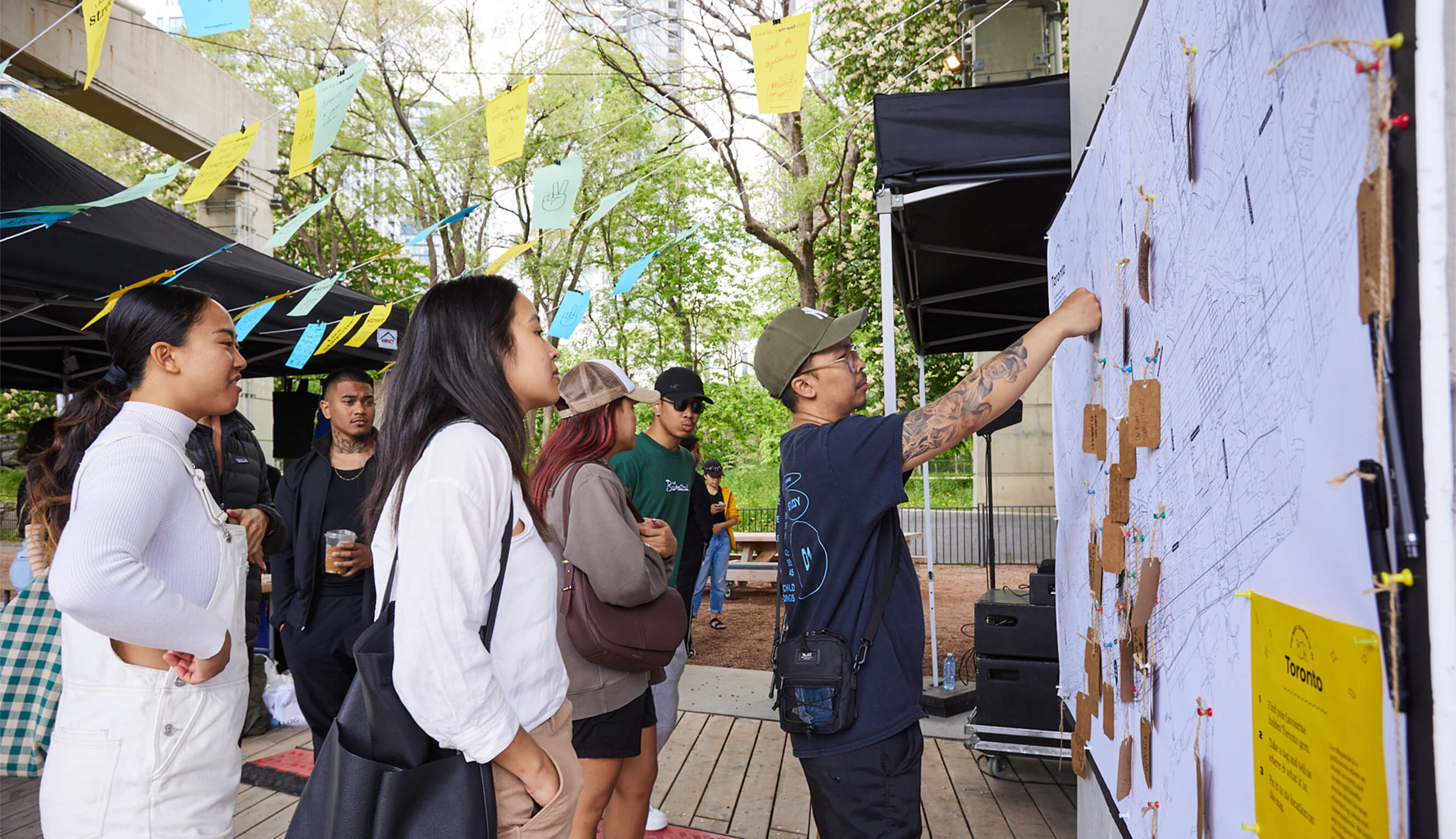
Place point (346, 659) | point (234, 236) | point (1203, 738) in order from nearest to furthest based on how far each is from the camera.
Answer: point (1203, 738)
point (346, 659)
point (234, 236)

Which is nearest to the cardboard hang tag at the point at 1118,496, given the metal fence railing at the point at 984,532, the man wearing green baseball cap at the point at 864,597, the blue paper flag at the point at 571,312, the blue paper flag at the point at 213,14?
the man wearing green baseball cap at the point at 864,597

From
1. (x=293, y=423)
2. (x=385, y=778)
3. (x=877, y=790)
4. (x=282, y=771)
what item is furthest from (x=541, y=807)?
(x=293, y=423)

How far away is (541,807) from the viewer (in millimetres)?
1578

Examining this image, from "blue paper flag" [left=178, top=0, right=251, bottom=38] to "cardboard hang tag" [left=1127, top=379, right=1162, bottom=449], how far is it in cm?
269

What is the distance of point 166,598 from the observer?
1.62 m

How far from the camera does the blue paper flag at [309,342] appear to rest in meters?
5.23

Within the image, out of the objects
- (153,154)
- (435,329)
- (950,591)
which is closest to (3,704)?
(435,329)

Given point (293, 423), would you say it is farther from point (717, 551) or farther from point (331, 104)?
point (331, 104)

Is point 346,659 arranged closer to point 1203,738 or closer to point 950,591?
point 1203,738

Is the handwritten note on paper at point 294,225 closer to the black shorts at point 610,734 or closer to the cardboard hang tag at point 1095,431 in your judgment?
the black shorts at point 610,734

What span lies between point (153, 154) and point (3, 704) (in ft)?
58.1

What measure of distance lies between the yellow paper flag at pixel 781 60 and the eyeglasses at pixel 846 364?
1227 millimetres

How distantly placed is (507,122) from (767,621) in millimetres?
6772

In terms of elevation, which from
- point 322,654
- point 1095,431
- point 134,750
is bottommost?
point 322,654
